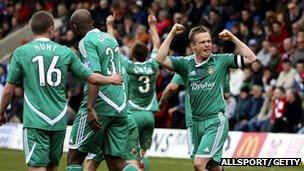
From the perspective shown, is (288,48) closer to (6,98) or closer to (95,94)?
(95,94)

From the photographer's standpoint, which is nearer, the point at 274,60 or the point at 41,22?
the point at 41,22

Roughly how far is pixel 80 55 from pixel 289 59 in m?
10.3

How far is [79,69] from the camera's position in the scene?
35.7 feet

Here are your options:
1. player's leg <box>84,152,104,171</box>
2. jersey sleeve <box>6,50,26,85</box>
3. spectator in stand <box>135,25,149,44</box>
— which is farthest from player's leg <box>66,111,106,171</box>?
spectator in stand <box>135,25,149,44</box>

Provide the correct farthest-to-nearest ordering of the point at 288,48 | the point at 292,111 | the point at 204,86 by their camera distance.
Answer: the point at 288,48 → the point at 292,111 → the point at 204,86

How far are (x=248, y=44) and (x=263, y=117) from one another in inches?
87.9

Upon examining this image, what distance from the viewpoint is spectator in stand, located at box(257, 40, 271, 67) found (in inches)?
858

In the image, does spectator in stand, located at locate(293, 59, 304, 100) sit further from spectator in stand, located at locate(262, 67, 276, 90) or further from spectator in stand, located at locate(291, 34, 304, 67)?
spectator in stand, located at locate(262, 67, 276, 90)

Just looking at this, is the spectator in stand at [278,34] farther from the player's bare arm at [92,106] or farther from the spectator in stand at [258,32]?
the player's bare arm at [92,106]

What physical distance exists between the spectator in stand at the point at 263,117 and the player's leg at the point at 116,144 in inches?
366

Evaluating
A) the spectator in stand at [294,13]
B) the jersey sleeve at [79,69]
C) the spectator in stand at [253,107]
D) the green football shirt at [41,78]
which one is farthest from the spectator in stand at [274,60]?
the green football shirt at [41,78]

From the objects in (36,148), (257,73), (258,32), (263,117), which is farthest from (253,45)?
(36,148)

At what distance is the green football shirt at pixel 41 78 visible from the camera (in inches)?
422

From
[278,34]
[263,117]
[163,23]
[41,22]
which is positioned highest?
[41,22]
